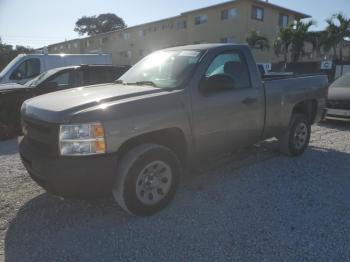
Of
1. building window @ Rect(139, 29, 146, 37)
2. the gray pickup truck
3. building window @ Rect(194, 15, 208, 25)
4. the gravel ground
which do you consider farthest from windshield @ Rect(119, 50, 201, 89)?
building window @ Rect(139, 29, 146, 37)

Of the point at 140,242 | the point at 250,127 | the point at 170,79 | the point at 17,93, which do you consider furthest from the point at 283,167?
the point at 17,93

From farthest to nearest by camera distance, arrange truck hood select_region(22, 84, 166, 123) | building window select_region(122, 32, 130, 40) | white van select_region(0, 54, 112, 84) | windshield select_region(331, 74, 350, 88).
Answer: building window select_region(122, 32, 130, 40) < white van select_region(0, 54, 112, 84) < windshield select_region(331, 74, 350, 88) < truck hood select_region(22, 84, 166, 123)

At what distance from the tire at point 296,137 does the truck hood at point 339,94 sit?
3.39 meters

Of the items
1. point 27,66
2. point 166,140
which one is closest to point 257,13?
point 27,66

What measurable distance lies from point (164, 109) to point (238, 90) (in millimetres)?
1311

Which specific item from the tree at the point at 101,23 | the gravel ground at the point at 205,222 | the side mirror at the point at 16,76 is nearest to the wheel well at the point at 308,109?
the gravel ground at the point at 205,222

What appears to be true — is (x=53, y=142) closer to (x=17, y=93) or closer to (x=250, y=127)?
(x=250, y=127)

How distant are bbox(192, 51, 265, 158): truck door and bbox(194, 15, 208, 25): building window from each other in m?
27.5

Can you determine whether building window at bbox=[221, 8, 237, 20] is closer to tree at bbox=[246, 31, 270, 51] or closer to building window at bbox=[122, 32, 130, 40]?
tree at bbox=[246, 31, 270, 51]

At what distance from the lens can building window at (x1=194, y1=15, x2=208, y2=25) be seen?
1185 inches

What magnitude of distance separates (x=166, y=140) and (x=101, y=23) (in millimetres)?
73989

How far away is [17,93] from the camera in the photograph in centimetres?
779

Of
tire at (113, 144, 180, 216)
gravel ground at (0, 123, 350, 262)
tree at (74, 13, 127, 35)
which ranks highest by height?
tree at (74, 13, 127, 35)

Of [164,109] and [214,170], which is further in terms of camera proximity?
[214,170]
